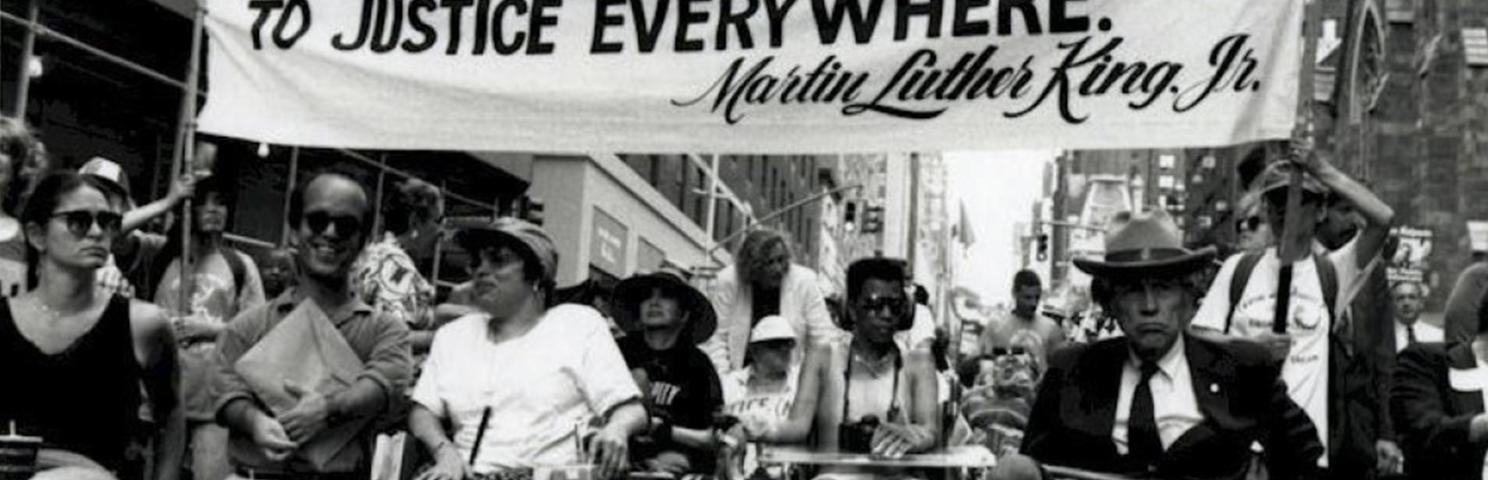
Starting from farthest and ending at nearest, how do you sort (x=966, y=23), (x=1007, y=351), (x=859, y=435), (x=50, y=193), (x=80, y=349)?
(x=1007, y=351) < (x=859, y=435) < (x=966, y=23) < (x=50, y=193) < (x=80, y=349)

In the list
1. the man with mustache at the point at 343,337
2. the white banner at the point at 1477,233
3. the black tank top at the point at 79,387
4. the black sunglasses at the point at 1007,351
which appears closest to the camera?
the black tank top at the point at 79,387

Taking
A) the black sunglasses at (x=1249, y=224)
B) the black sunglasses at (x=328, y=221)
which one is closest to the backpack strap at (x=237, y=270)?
the black sunglasses at (x=328, y=221)

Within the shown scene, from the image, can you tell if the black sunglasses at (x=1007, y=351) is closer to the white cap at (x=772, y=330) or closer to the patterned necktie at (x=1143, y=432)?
the white cap at (x=772, y=330)

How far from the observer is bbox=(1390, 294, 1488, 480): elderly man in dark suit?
6.49 m

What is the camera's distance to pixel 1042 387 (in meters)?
4.97

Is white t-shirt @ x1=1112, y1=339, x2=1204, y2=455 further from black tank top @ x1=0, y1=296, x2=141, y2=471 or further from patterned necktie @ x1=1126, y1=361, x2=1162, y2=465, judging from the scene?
black tank top @ x1=0, y1=296, x2=141, y2=471

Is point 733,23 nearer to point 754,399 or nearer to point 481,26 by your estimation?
point 481,26

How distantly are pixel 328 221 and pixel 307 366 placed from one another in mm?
464

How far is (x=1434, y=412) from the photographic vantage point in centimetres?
679

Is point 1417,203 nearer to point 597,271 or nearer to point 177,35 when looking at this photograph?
point 597,271

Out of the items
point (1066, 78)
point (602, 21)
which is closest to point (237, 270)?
point (602, 21)

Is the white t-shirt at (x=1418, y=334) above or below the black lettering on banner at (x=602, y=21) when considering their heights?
below

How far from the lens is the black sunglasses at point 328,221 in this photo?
5465 millimetres

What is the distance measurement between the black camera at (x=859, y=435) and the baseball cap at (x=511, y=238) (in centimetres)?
209
